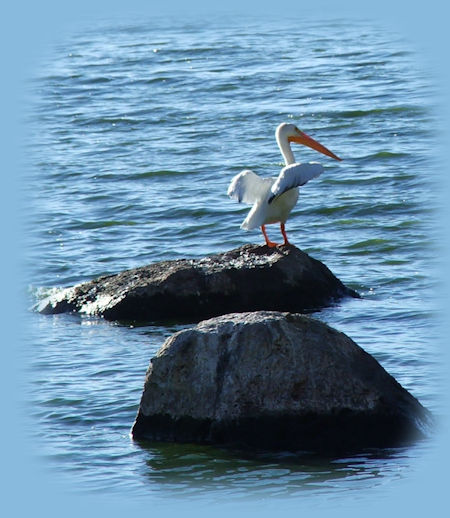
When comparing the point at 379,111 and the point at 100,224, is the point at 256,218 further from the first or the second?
the point at 379,111

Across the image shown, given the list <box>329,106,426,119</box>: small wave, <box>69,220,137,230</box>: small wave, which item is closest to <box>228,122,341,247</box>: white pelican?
<box>69,220,137,230</box>: small wave

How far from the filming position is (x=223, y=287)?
11609mm

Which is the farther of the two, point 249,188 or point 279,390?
point 249,188

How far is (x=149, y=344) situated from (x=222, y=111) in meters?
12.9

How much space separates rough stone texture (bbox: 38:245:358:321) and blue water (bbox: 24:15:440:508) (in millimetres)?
208

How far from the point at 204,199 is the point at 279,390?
30.5ft

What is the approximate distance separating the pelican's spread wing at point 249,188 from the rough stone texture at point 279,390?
3904 millimetres

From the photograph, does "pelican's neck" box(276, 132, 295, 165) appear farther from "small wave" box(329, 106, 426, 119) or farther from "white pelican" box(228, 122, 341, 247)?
"small wave" box(329, 106, 426, 119)

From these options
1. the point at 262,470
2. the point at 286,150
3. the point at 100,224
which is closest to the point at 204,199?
the point at 100,224

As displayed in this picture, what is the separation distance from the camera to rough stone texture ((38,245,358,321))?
457 inches

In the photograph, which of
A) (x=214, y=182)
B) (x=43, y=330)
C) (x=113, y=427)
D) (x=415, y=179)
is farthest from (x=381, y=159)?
(x=113, y=427)

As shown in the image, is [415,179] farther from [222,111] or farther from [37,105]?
[37,105]

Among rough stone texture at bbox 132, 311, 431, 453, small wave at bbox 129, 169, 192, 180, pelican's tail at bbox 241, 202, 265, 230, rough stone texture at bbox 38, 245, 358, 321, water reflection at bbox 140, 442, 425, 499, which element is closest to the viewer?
water reflection at bbox 140, 442, 425, 499

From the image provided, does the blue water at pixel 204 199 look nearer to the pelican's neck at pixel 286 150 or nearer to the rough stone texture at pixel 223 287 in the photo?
Result: the rough stone texture at pixel 223 287
